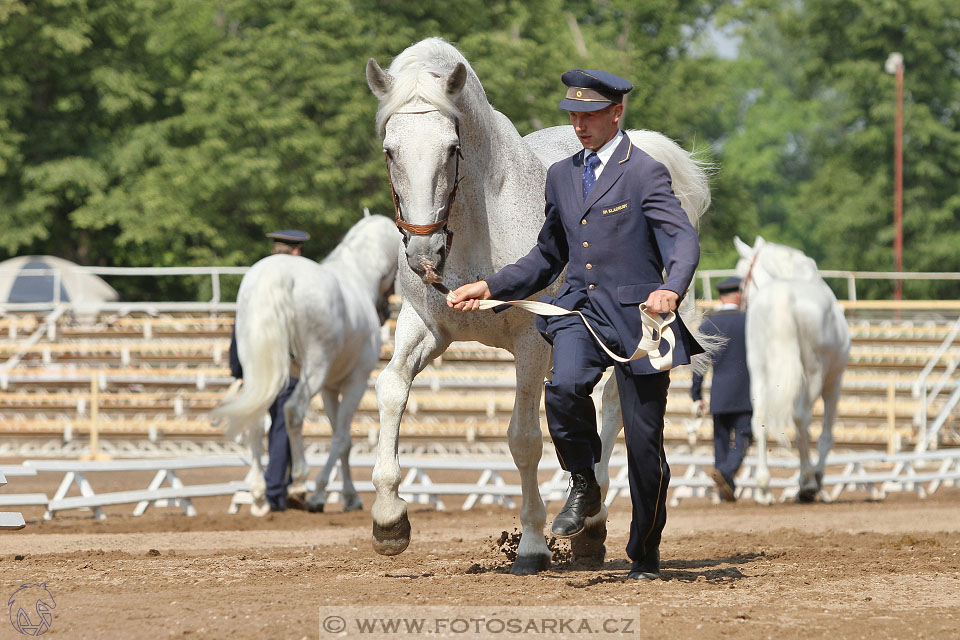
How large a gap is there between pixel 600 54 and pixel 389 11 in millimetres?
6912

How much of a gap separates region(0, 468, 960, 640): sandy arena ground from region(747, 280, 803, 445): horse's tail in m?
3.21

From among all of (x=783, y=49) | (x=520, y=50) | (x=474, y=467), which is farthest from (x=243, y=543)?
(x=783, y=49)

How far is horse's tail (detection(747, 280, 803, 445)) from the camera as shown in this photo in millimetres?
13023

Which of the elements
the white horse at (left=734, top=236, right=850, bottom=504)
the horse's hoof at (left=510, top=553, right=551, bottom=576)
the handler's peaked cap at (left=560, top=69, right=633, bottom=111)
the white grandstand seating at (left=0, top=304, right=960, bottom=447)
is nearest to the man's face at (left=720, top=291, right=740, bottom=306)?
the white horse at (left=734, top=236, right=850, bottom=504)

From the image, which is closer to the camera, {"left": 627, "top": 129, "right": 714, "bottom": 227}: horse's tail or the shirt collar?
the shirt collar

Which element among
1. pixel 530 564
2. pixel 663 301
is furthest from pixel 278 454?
pixel 663 301

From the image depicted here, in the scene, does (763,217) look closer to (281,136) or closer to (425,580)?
(281,136)

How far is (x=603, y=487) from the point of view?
728cm

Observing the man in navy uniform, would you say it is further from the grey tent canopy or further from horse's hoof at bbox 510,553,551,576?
the grey tent canopy

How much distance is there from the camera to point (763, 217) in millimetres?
68062

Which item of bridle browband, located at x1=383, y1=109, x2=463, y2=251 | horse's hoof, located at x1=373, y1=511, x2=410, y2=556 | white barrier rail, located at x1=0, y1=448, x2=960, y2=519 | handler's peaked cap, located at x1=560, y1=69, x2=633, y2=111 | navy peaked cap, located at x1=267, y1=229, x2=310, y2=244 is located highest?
handler's peaked cap, located at x1=560, y1=69, x2=633, y2=111

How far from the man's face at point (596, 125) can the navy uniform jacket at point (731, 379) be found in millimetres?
7405

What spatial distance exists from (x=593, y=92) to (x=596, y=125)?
0.50ft
